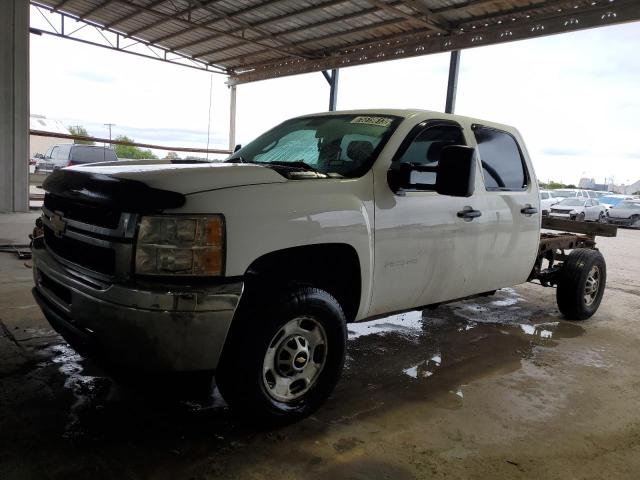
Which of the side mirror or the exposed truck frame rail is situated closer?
the side mirror

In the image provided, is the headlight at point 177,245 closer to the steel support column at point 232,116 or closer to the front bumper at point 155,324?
the front bumper at point 155,324

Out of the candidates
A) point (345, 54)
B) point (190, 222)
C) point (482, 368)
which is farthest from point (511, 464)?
point (345, 54)

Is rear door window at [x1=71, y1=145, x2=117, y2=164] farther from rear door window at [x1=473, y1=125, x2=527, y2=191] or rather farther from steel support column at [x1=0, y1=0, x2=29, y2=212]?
rear door window at [x1=473, y1=125, x2=527, y2=191]

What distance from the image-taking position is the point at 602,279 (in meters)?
5.70

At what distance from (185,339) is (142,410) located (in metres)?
0.91

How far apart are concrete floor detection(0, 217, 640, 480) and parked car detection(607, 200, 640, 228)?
20.7 m

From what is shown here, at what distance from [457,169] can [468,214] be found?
2.60 feet

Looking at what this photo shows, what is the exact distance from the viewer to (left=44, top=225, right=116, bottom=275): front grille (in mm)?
2438

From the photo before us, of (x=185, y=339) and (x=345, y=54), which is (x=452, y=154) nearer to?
(x=185, y=339)

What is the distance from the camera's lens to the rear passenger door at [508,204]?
161 inches

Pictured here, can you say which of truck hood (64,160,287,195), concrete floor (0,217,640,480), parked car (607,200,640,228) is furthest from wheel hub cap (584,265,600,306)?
parked car (607,200,640,228)

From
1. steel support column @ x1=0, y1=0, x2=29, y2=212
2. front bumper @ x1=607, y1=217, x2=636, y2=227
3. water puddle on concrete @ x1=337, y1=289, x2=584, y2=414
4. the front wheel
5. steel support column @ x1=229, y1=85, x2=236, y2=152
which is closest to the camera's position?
water puddle on concrete @ x1=337, y1=289, x2=584, y2=414

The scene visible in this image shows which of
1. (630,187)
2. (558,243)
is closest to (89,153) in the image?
(558,243)

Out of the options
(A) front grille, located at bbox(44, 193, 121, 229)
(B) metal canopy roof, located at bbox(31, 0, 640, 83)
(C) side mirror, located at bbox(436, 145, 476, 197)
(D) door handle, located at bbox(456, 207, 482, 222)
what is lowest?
(A) front grille, located at bbox(44, 193, 121, 229)
